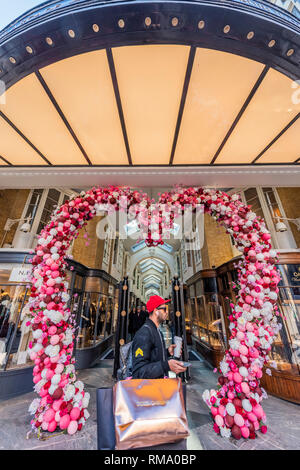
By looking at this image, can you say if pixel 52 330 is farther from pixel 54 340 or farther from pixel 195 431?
pixel 195 431

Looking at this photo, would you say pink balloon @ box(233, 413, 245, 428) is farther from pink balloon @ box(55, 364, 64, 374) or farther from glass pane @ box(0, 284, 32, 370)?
glass pane @ box(0, 284, 32, 370)

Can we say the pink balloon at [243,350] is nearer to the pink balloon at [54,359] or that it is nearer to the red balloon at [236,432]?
the red balloon at [236,432]

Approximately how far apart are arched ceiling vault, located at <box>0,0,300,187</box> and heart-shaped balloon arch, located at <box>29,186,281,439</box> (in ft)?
3.34

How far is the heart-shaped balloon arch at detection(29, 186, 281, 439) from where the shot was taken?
7.47 feet

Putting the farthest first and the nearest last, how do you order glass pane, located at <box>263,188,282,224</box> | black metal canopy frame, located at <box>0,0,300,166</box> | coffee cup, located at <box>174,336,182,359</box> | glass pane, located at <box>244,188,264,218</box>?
glass pane, located at <box>244,188,264,218</box> < glass pane, located at <box>263,188,282,224</box> < coffee cup, located at <box>174,336,182,359</box> < black metal canopy frame, located at <box>0,0,300,166</box>

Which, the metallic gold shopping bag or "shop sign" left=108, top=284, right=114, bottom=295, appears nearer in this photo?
the metallic gold shopping bag

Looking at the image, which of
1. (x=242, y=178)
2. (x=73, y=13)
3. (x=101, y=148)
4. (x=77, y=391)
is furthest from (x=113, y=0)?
(x=77, y=391)

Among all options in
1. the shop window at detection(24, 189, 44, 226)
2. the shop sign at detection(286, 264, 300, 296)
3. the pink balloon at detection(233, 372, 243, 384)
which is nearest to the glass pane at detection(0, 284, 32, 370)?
the shop window at detection(24, 189, 44, 226)

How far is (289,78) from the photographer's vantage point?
186 cm

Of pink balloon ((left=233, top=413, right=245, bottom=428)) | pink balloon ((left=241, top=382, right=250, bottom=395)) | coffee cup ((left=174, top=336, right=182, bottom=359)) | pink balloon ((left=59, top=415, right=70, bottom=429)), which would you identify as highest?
coffee cup ((left=174, top=336, right=182, bottom=359))

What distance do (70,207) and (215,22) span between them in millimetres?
2857

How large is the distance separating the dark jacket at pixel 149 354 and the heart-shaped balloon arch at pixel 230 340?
1169 millimetres

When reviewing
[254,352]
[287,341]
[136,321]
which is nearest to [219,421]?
[254,352]

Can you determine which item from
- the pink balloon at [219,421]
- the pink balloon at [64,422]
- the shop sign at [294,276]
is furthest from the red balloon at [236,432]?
the shop sign at [294,276]
